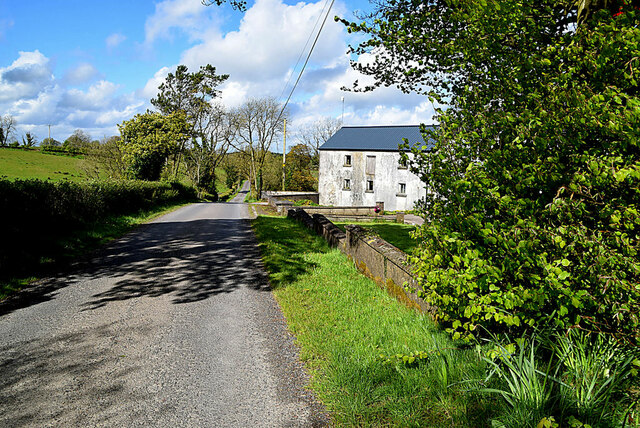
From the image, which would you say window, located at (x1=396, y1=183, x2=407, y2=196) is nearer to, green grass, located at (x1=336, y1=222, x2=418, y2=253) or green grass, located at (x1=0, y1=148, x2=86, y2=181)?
green grass, located at (x1=336, y1=222, x2=418, y2=253)

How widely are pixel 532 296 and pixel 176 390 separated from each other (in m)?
3.11

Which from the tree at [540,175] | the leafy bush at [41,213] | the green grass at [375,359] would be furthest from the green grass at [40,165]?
the tree at [540,175]

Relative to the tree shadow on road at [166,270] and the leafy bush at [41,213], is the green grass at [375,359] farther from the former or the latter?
the leafy bush at [41,213]

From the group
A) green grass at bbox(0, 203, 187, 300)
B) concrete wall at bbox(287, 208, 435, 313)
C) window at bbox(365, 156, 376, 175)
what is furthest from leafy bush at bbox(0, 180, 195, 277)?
window at bbox(365, 156, 376, 175)

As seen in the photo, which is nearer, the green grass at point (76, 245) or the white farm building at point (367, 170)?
the green grass at point (76, 245)

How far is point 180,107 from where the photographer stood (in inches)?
1710

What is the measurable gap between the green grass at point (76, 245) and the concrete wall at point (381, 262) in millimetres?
6113

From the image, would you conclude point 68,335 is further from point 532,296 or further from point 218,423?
point 532,296

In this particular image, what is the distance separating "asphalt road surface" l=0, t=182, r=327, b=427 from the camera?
3.21 metres

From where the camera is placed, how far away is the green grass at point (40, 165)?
44062 millimetres

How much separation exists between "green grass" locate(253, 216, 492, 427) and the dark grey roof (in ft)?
131

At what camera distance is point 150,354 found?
430 cm

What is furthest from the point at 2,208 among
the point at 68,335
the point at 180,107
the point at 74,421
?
the point at 180,107

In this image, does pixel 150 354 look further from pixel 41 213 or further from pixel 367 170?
pixel 367 170
